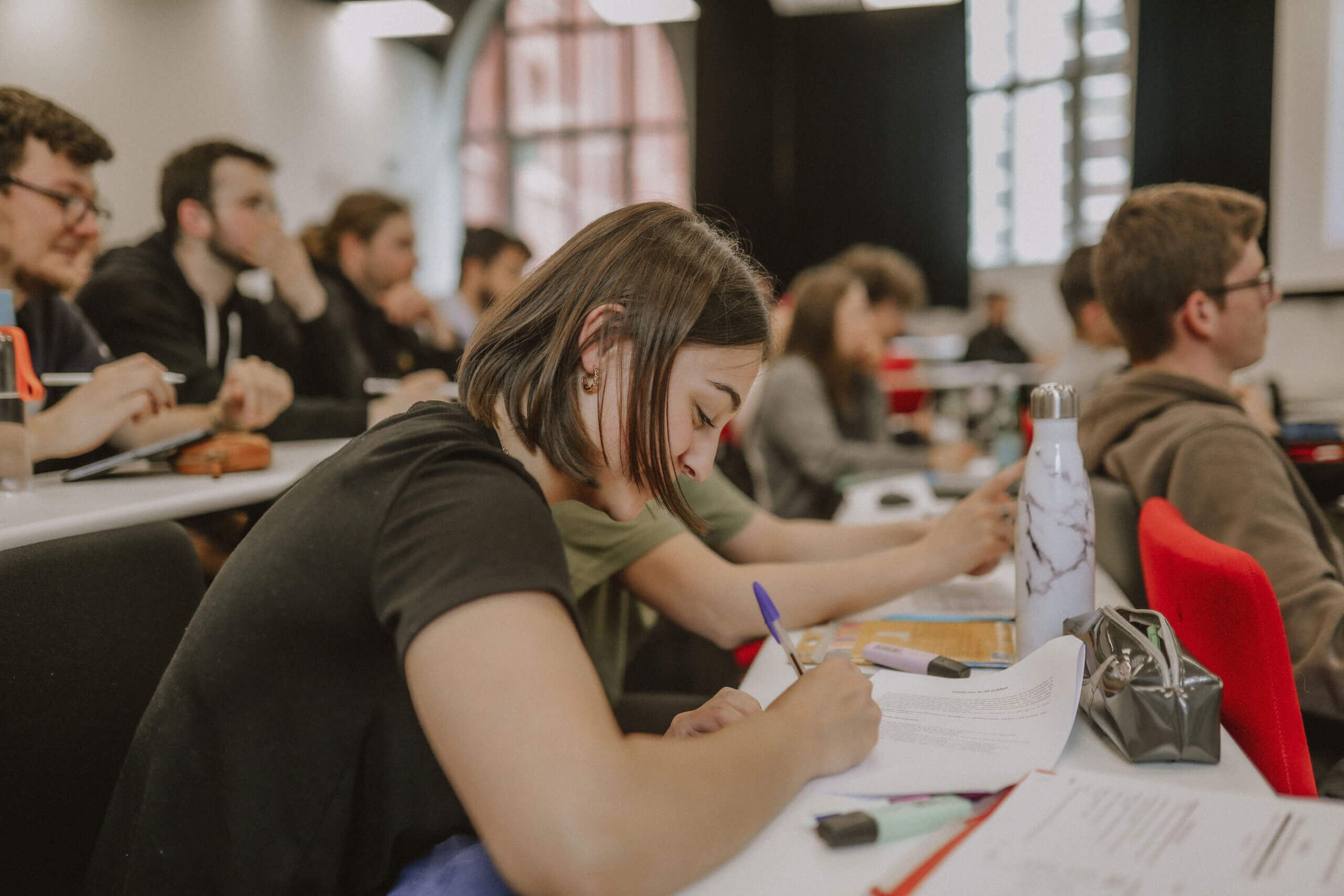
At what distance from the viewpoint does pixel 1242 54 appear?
156 inches

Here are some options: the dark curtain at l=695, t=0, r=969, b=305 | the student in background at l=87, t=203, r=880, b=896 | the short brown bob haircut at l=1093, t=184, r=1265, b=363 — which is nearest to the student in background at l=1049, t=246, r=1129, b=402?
the short brown bob haircut at l=1093, t=184, r=1265, b=363

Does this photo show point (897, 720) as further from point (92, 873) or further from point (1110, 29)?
point (1110, 29)

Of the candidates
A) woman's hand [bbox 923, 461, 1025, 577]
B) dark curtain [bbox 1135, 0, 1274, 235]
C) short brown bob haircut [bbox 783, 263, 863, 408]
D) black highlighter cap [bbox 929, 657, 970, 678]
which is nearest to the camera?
black highlighter cap [bbox 929, 657, 970, 678]

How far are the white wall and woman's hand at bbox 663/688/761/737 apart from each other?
2882mm

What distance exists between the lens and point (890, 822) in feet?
2.04

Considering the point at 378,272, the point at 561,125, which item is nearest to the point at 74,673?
the point at 378,272

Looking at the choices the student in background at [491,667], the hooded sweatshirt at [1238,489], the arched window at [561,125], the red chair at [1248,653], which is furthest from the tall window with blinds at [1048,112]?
the student in background at [491,667]

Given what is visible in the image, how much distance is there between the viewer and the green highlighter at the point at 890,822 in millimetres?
613

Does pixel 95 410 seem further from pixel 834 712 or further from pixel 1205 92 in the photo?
pixel 1205 92

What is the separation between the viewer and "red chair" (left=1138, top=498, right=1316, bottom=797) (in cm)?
79

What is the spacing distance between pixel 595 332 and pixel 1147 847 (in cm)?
52

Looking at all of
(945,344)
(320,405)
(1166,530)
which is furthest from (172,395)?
(945,344)

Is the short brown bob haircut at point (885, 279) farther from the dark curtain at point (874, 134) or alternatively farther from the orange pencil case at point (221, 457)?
the dark curtain at point (874, 134)

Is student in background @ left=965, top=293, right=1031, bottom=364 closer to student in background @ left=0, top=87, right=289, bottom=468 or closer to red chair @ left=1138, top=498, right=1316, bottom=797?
student in background @ left=0, top=87, right=289, bottom=468
